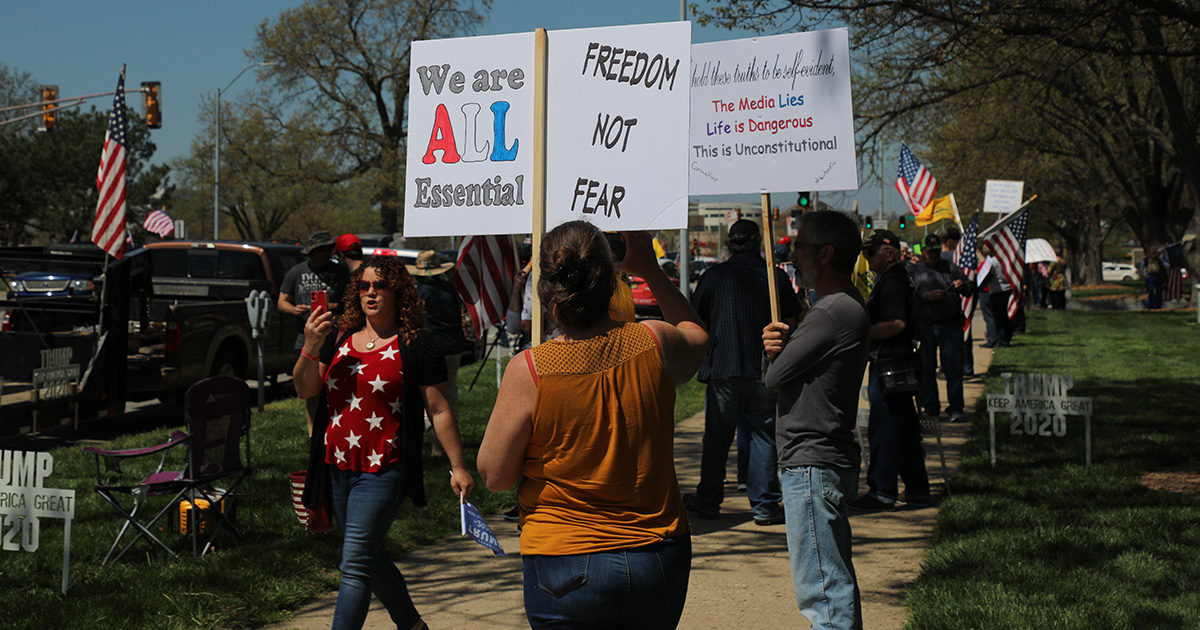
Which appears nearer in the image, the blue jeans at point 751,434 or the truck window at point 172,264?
the blue jeans at point 751,434

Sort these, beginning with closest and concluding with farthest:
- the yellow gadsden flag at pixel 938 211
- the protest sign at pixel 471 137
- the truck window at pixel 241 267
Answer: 1. the protest sign at pixel 471 137
2. the truck window at pixel 241 267
3. the yellow gadsden flag at pixel 938 211

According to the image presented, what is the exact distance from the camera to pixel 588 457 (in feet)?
9.23

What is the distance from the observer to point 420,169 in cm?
452

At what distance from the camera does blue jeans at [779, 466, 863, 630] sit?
3947 millimetres

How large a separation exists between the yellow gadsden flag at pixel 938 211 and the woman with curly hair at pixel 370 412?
1751 centimetres

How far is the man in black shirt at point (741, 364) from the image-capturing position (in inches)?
272

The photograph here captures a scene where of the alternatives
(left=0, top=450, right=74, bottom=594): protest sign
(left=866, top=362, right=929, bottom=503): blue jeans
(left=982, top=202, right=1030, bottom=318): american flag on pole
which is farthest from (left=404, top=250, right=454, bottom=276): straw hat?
(left=982, top=202, right=1030, bottom=318): american flag on pole

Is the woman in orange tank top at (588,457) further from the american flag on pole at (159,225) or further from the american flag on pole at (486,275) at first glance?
the american flag on pole at (159,225)

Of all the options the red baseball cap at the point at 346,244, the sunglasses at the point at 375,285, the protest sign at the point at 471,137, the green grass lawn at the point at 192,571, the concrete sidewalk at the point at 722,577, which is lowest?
the concrete sidewalk at the point at 722,577

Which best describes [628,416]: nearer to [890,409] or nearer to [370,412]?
[370,412]

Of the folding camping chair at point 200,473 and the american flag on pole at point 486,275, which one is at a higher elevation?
the american flag on pole at point 486,275

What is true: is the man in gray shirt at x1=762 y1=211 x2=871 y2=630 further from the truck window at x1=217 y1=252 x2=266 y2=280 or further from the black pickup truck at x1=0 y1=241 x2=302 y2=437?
the truck window at x1=217 y1=252 x2=266 y2=280

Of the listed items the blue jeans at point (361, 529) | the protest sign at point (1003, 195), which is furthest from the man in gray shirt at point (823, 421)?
the protest sign at point (1003, 195)

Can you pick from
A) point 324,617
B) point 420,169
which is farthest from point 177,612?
point 420,169
